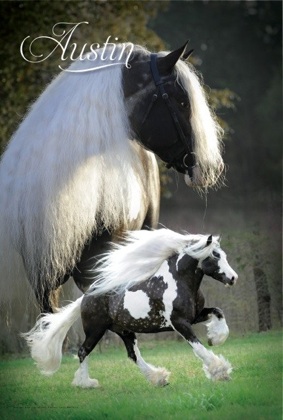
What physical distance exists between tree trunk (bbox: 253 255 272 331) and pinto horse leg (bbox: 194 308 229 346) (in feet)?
1.08

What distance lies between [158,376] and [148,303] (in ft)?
0.68

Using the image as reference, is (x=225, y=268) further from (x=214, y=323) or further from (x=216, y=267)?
(x=214, y=323)

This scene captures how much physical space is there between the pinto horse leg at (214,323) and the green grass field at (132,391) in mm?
74

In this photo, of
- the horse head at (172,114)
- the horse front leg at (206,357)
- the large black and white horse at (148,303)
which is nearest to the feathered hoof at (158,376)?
the large black and white horse at (148,303)

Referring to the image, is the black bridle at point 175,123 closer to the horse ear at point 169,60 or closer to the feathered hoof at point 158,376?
the horse ear at point 169,60

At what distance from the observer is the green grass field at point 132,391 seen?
196 cm

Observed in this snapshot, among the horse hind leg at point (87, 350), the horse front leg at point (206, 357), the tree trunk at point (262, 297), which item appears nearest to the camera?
the horse front leg at point (206, 357)

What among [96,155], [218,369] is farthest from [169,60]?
[218,369]

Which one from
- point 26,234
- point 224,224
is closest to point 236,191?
point 224,224

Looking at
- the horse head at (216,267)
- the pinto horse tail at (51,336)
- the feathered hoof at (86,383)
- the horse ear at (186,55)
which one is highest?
the horse ear at (186,55)

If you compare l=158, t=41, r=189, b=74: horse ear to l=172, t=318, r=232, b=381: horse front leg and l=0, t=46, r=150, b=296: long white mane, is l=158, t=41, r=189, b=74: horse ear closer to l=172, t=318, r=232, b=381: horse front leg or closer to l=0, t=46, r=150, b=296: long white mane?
l=0, t=46, r=150, b=296: long white mane

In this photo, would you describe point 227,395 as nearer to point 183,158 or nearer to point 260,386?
point 260,386

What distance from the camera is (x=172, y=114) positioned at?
1951 mm

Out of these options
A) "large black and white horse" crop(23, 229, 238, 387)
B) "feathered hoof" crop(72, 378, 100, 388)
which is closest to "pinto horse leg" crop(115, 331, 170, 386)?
"large black and white horse" crop(23, 229, 238, 387)
